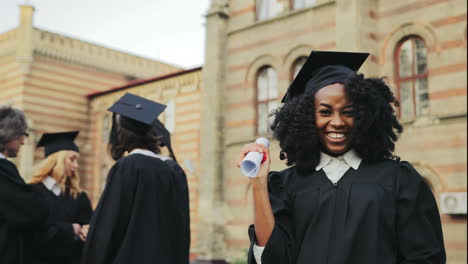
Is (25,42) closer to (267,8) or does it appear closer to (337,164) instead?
(267,8)

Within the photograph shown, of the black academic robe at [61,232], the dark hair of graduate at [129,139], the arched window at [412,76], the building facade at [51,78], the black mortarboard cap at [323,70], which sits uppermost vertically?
the building facade at [51,78]

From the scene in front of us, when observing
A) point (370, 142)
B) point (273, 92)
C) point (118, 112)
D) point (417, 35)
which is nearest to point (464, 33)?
point (417, 35)

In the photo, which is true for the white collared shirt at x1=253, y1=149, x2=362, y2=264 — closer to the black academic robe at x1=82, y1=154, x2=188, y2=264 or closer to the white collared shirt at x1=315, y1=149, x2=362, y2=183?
the white collared shirt at x1=315, y1=149, x2=362, y2=183

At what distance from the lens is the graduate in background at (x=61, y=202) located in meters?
4.51

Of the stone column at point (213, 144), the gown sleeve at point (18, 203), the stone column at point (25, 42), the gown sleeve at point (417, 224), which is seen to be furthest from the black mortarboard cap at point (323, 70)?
the stone column at point (25, 42)

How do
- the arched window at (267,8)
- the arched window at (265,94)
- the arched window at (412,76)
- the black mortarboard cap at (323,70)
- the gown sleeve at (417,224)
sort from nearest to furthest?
the gown sleeve at (417,224)
the black mortarboard cap at (323,70)
the arched window at (412,76)
the arched window at (265,94)
the arched window at (267,8)

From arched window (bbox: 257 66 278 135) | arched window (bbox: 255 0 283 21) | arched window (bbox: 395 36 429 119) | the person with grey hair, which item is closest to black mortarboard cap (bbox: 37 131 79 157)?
the person with grey hair

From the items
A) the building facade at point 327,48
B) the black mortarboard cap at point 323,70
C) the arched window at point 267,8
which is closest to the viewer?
the black mortarboard cap at point 323,70

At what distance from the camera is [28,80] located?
72.2 feet

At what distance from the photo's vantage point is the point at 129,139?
13.6 ft

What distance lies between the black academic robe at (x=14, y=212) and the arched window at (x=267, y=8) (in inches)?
467

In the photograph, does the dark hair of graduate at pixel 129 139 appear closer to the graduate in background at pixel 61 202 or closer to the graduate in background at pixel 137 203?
the graduate in background at pixel 137 203

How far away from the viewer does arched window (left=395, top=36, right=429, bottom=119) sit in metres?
11.8

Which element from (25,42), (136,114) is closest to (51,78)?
(25,42)
